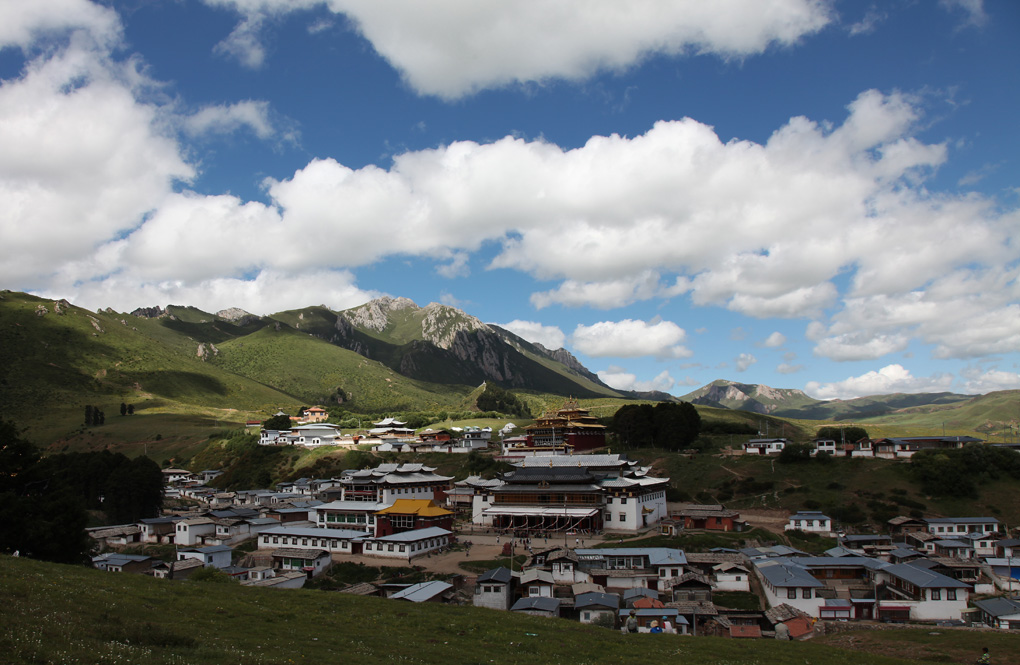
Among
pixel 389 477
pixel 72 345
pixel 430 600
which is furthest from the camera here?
pixel 72 345

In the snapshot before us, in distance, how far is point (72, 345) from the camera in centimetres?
17238

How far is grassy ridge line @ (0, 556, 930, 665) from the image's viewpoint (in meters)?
14.5

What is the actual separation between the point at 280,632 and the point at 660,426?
7708 centimetres

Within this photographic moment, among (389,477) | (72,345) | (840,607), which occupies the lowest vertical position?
(840,607)

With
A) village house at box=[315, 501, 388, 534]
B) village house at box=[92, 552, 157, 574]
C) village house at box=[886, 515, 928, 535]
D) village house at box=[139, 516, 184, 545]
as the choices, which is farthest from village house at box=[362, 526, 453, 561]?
village house at box=[886, 515, 928, 535]

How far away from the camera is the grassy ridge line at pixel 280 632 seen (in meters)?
14.5

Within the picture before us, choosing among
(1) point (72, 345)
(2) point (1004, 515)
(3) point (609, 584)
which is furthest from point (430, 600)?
(1) point (72, 345)

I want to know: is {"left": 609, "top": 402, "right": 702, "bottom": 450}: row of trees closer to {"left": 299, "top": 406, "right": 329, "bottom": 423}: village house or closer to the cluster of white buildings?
the cluster of white buildings

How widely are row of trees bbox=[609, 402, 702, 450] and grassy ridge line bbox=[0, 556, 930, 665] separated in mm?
60277

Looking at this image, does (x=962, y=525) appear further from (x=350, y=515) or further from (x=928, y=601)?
(x=350, y=515)

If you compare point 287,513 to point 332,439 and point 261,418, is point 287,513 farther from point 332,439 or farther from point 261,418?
point 261,418

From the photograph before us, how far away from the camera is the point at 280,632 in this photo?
66.7ft

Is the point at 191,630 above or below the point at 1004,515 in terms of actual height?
above

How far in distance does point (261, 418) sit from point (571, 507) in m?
113
